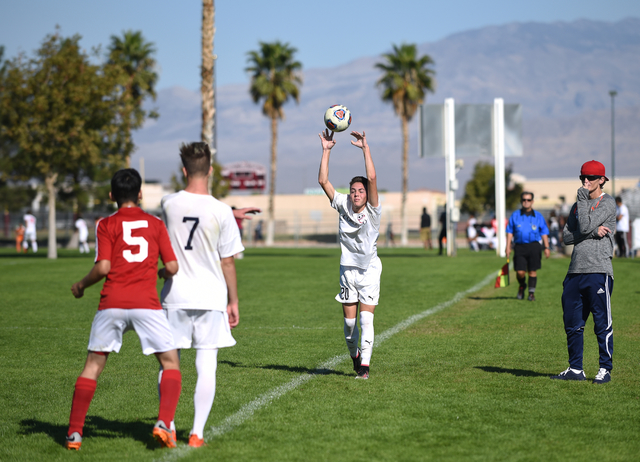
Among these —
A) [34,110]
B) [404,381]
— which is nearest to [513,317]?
[404,381]

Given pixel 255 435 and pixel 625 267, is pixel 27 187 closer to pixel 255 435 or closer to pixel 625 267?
pixel 625 267

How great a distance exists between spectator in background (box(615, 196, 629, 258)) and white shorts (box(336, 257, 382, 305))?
20.6 metres

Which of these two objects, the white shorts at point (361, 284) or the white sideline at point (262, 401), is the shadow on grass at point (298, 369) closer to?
the white sideline at point (262, 401)

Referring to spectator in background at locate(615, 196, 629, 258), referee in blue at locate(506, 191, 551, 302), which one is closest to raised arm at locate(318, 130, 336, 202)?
A: referee in blue at locate(506, 191, 551, 302)

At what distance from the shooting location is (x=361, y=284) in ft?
23.2

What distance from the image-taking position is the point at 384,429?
211 inches

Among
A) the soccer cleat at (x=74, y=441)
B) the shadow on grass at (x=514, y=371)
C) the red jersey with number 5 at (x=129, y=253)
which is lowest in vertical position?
the shadow on grass at (x=514, y=371)

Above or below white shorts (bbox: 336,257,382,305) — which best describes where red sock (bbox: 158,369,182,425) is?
below

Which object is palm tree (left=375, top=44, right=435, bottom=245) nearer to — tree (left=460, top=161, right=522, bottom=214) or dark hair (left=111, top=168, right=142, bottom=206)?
tree (left=460, top=161, right=522, bottom=214)

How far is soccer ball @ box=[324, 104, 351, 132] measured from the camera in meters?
7.58

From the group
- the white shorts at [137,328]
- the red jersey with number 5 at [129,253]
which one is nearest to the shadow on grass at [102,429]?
the white shorts at [137,328]

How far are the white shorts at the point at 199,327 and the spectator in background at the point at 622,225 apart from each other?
2322cm

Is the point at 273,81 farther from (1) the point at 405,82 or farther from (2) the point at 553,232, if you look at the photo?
(2) the point at 553,232

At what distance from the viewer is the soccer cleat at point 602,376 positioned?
685cm
